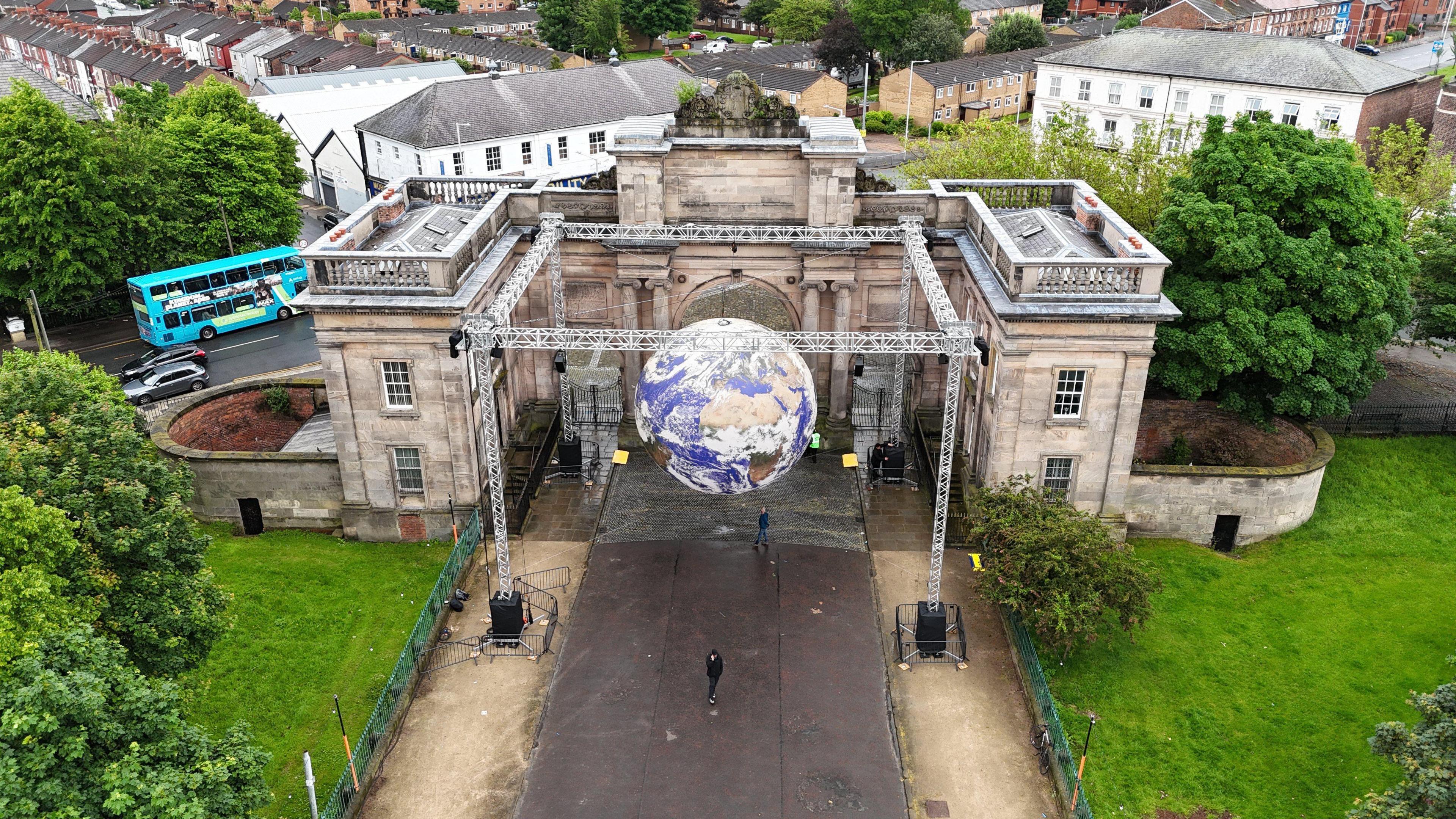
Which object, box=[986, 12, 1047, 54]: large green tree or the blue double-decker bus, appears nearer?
the blue double-decker bus

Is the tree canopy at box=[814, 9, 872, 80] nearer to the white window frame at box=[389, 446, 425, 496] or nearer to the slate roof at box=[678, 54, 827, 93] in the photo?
the slate roof at box=[678, 54, 827, 93]

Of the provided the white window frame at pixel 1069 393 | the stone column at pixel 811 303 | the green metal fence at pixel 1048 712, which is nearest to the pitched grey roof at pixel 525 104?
the stone column at pixel 811 303

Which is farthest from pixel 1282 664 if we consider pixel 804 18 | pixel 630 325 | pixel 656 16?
pixel 656 16

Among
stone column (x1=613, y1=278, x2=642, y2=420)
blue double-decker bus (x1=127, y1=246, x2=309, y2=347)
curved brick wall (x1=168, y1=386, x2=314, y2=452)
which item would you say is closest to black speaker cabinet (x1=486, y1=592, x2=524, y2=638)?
stone column (x1=613, y1=278, x2=642, y2=420)

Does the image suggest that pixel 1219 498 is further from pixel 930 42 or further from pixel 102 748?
pixel 930 42

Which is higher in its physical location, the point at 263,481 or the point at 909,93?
the point at 909,93

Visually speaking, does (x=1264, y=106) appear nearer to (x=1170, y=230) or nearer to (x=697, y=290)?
(x=1170, y=230)
